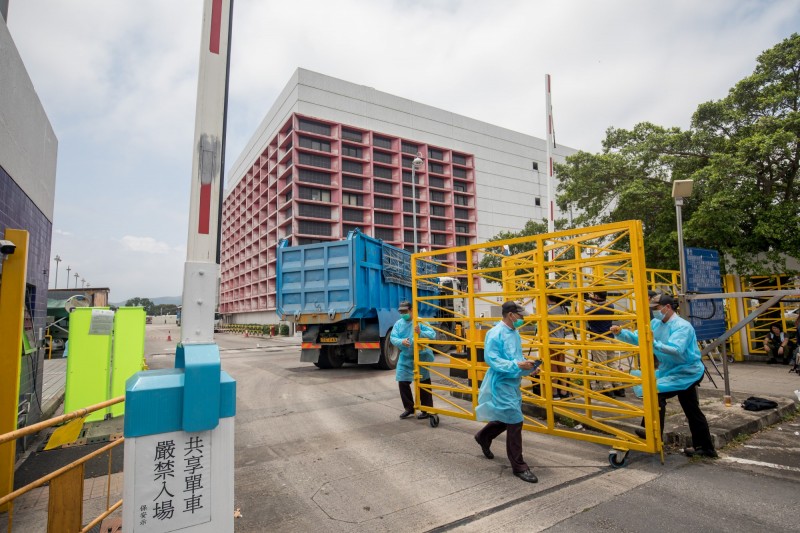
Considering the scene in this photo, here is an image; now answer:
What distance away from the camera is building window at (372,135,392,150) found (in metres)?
43.8

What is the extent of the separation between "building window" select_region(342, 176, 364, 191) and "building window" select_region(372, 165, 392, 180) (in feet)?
6.77

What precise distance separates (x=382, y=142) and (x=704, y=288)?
130 feet

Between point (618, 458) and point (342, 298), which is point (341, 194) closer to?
point (342, 298)

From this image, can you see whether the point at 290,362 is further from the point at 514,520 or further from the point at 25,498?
the point at 514,520

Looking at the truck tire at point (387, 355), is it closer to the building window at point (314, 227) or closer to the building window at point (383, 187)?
the building window at point (314, 227)

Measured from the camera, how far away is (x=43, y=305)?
24.5ft

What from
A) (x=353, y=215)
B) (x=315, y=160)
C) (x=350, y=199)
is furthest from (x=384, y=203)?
(x=315, y=160)

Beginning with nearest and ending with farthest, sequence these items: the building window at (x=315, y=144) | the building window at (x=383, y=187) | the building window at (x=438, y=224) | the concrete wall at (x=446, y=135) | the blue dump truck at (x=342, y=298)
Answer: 1. the blue dump truck at (x=342, y=298)
2. the building window at (x=315, y=144)
3. the concrete wall at (x=446, y=135)
4. the building window at (x=383, y=187)
5. the building window at (x=438, y=224)

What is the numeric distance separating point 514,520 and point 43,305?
27.7 ft

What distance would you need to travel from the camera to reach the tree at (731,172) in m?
10.9

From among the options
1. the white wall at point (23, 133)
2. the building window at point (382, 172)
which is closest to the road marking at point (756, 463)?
the white wall at point (23, 133)

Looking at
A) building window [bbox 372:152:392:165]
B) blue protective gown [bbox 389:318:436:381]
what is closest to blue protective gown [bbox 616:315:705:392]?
blue protective gown [bbox 389:318:436:381]

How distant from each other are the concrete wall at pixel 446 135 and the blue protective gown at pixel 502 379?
38420 mm

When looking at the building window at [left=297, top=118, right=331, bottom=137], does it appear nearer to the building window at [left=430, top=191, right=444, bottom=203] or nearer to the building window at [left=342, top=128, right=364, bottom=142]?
the building window at [left=342, top=128, right=364, bottom=142]
